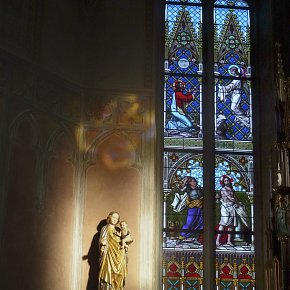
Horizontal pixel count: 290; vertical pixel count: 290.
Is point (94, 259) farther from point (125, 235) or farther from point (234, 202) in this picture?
point (234, 202)

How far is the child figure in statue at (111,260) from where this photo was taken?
836 centimetres

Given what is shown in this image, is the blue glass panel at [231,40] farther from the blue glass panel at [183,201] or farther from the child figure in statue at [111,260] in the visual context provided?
the child figure in statue at [111,260]

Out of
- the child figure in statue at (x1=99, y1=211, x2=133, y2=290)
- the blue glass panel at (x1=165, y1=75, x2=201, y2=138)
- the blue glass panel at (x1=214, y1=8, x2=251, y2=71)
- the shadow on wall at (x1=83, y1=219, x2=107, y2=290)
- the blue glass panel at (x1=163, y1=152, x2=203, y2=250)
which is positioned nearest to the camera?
the child figure in statue at (x1=99, y1=211, x2=133, y2=290)

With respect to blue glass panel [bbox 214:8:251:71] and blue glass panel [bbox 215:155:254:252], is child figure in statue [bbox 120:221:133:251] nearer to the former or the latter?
blue glass panel [bbox 215:155:254:252]

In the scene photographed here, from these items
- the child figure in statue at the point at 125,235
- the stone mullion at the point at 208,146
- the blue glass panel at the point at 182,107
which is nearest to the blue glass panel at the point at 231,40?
the stone mullion at the point at 208,146

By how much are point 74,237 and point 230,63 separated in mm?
3627

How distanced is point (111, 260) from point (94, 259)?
0.51 m

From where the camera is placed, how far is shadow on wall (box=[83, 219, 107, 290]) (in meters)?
8.79

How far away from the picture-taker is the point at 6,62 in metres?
8.39

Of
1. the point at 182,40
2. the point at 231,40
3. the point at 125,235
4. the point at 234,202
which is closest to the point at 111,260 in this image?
the point at 125,235

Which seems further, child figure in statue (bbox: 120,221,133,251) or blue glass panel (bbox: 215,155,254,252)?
blue glass panel (bbox: 215,155,254,252)

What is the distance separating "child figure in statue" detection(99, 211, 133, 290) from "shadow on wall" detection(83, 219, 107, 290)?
394 mm

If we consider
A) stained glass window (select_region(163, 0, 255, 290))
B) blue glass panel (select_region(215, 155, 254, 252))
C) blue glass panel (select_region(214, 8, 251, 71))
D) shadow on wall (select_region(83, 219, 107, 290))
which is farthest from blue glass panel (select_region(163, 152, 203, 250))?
blue glass panel (select_region(214, 8, 251, 71))

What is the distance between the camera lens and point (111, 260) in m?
8.45
